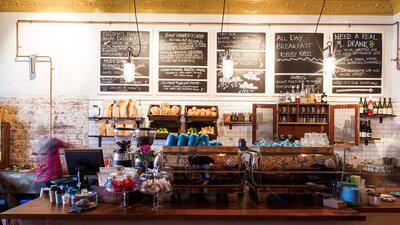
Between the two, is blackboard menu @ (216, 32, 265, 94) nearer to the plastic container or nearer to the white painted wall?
the white painted wall

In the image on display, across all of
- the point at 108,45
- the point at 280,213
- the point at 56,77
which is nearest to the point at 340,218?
the point at 280,213

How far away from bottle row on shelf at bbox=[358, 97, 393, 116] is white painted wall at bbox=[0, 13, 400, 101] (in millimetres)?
262

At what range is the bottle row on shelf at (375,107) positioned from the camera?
5715 millimetres

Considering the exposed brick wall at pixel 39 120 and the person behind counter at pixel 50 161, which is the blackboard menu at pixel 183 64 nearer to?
the exposed brick wall at pixel 39 120

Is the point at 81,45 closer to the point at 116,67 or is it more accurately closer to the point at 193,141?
the point at 116,67

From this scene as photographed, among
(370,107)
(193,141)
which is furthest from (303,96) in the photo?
(193,141)

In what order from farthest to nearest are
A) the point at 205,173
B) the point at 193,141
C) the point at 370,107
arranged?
1. the point at 370,107
2. the point at 193,141
3. the point at 205,173

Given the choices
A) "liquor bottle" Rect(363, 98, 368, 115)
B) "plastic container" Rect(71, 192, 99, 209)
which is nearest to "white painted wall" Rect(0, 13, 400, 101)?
"liquor bottle" Rect(363, 98, 368, 115)

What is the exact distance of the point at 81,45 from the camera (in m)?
5.99

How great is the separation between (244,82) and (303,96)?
1.13 m

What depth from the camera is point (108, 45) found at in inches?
235

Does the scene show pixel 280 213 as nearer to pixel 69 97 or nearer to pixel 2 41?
pixel 69 97

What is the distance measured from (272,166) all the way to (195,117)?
9.32ft

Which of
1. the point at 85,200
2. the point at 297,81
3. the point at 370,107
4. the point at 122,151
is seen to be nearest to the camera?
the point at 85,200
